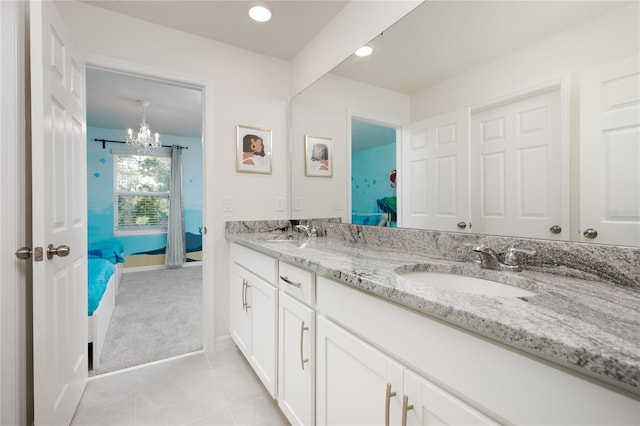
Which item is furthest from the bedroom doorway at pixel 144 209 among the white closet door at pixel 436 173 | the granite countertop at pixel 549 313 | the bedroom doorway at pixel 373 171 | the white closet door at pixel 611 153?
the white closet door at pixel 611 153

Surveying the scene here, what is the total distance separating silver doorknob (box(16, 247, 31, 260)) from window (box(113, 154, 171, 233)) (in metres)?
4.49

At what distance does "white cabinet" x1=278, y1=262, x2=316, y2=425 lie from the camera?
117 cm

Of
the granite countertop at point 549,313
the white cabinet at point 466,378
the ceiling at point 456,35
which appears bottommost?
the white cabinet at point 466,378

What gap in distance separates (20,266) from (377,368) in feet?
4.83

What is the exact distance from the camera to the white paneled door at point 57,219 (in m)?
1.14

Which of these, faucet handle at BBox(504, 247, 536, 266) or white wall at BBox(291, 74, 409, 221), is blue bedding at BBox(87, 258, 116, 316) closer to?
white wall at BBox(291, 74, 409, 221)

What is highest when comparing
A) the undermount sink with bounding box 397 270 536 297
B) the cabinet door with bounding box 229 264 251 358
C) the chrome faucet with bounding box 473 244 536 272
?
the chrome faucet with bounding box 473 244 536 272

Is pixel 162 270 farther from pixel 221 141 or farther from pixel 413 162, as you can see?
pixel 413 162

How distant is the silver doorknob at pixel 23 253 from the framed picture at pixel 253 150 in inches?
54.9

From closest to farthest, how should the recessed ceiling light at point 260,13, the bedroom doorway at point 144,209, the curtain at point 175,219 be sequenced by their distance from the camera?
the recessed ceiling light at point 260,13 → the bedroom doorway at point 144,209 → the curtain at point 175,219

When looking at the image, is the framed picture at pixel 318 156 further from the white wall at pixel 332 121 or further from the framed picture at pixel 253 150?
the framed picture at pixel 253 150

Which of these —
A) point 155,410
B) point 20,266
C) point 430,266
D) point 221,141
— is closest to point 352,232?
point 430,266

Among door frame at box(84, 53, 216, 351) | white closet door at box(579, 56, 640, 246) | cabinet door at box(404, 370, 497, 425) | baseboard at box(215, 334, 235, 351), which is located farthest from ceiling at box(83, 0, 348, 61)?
baseboard at box(215, 334, 235, 351)

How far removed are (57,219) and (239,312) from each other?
3.84ft
